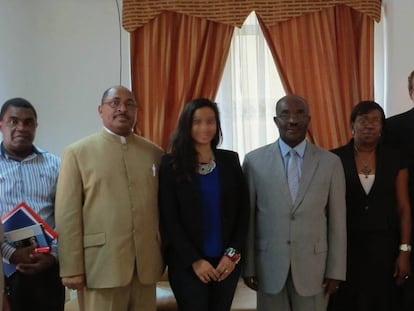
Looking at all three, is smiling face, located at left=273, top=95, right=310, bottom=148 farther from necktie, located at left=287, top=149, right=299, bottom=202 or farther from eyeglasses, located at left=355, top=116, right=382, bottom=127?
eyeglasses, located at left=355, top=116, right=382, bottom=127

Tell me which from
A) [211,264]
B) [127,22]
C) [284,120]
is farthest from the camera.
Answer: [127,22]

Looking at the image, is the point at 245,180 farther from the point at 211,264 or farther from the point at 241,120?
the point at 241,120

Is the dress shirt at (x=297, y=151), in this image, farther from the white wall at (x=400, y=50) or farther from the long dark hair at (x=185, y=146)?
the white wall at (x=400, y=50)

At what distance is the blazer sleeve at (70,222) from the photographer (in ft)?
6.66

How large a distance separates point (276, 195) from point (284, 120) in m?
0.37

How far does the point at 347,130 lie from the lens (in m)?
3.55

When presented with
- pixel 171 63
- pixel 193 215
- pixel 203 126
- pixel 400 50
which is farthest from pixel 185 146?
pixel 400 50

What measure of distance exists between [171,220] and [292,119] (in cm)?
76

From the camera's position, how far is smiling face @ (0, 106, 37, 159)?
2197 millimetres

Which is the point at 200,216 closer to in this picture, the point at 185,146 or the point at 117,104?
the point at 185,146

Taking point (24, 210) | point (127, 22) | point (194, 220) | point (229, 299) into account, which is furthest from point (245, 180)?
point (127, 22)

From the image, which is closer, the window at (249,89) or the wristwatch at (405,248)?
the wristwatch at (405,248)

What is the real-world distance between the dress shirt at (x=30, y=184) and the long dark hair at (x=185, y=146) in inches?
26.8

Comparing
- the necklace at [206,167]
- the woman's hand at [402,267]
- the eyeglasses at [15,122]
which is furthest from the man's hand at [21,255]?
the woman's hand at [402,267]
